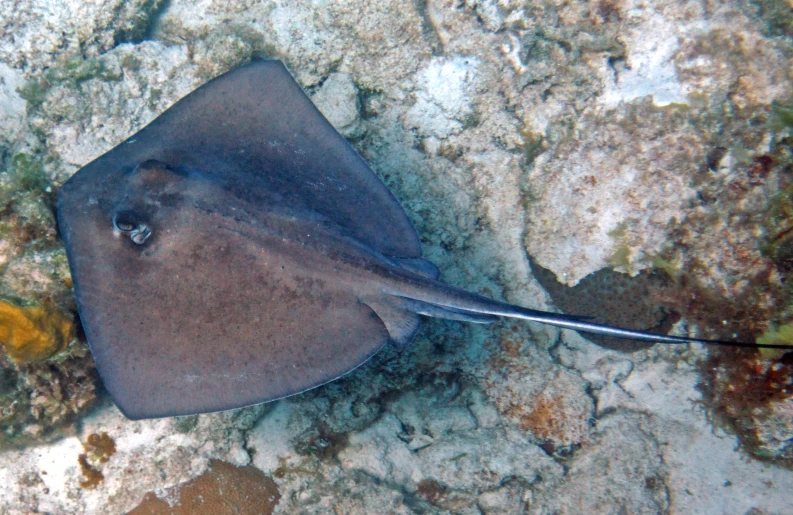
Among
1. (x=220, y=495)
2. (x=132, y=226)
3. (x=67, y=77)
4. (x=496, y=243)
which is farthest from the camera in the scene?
(x=496, y=243)

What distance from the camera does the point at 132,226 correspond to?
9.20 feet

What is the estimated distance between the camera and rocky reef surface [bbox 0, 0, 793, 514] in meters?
3.88

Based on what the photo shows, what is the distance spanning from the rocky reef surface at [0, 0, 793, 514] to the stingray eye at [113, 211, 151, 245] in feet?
3.14

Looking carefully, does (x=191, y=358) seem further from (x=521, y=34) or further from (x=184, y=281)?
(x=521, y=34)

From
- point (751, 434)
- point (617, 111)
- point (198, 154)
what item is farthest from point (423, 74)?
point (751, 434)

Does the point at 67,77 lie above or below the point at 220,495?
above

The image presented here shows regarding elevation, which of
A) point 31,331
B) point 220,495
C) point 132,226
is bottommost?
point 220,495

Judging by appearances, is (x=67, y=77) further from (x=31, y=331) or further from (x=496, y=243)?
(x=496, y=243)

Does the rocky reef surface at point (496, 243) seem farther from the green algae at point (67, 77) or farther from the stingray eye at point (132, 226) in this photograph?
the stingray eye at point (132, 226)

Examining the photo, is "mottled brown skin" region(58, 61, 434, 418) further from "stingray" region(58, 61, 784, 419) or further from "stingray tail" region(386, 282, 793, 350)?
"stingray tail" region(386, 282, 793, 350)

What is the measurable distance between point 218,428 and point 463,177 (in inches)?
138

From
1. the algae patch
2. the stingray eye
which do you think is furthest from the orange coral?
the algae patch

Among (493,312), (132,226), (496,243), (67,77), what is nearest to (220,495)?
(132,226)

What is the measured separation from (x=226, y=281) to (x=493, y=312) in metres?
1.76
